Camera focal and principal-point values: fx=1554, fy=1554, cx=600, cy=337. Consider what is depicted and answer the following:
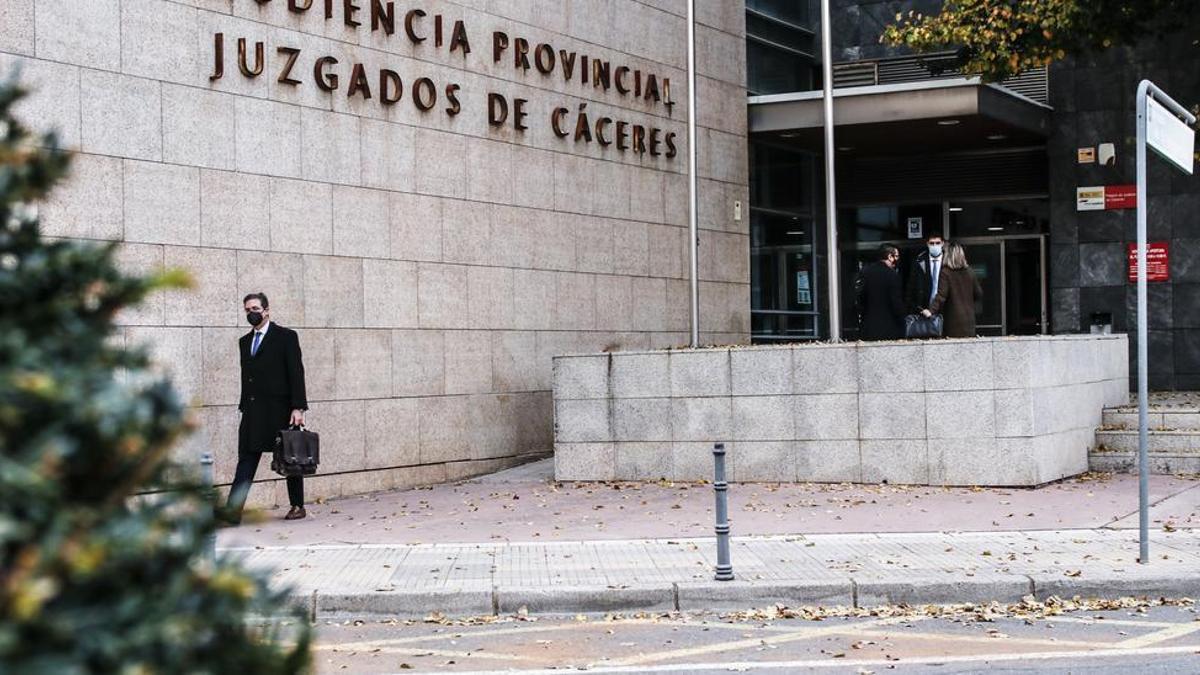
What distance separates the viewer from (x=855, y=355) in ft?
50.9

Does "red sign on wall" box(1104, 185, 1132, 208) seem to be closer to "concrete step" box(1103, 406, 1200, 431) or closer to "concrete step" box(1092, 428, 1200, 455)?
"concrete step" box(1103, 406, 1200, 431)

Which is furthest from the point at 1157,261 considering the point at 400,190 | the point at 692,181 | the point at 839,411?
the point at 400,190

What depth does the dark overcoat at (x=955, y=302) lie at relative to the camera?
17.3m

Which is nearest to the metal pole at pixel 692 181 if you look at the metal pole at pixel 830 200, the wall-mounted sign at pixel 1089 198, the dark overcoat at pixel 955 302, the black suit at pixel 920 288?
the metal pole at pixel 830 200

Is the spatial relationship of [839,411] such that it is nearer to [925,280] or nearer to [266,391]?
[925,280]

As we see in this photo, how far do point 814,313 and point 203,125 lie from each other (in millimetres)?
13374

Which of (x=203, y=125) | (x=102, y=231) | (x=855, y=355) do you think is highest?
(x=203, y=125)

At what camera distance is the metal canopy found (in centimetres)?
2138

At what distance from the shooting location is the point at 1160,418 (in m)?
17.1

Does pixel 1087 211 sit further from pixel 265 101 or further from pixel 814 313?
pixel 265 101

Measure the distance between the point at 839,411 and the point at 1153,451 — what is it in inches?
144

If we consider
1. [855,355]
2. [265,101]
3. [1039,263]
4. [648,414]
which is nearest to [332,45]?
[265,101]

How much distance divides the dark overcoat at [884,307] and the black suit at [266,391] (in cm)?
689

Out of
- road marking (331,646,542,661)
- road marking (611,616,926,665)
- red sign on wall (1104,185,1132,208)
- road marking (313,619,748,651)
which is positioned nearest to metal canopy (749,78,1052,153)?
red sign on wall (1104,185,1132,208)
